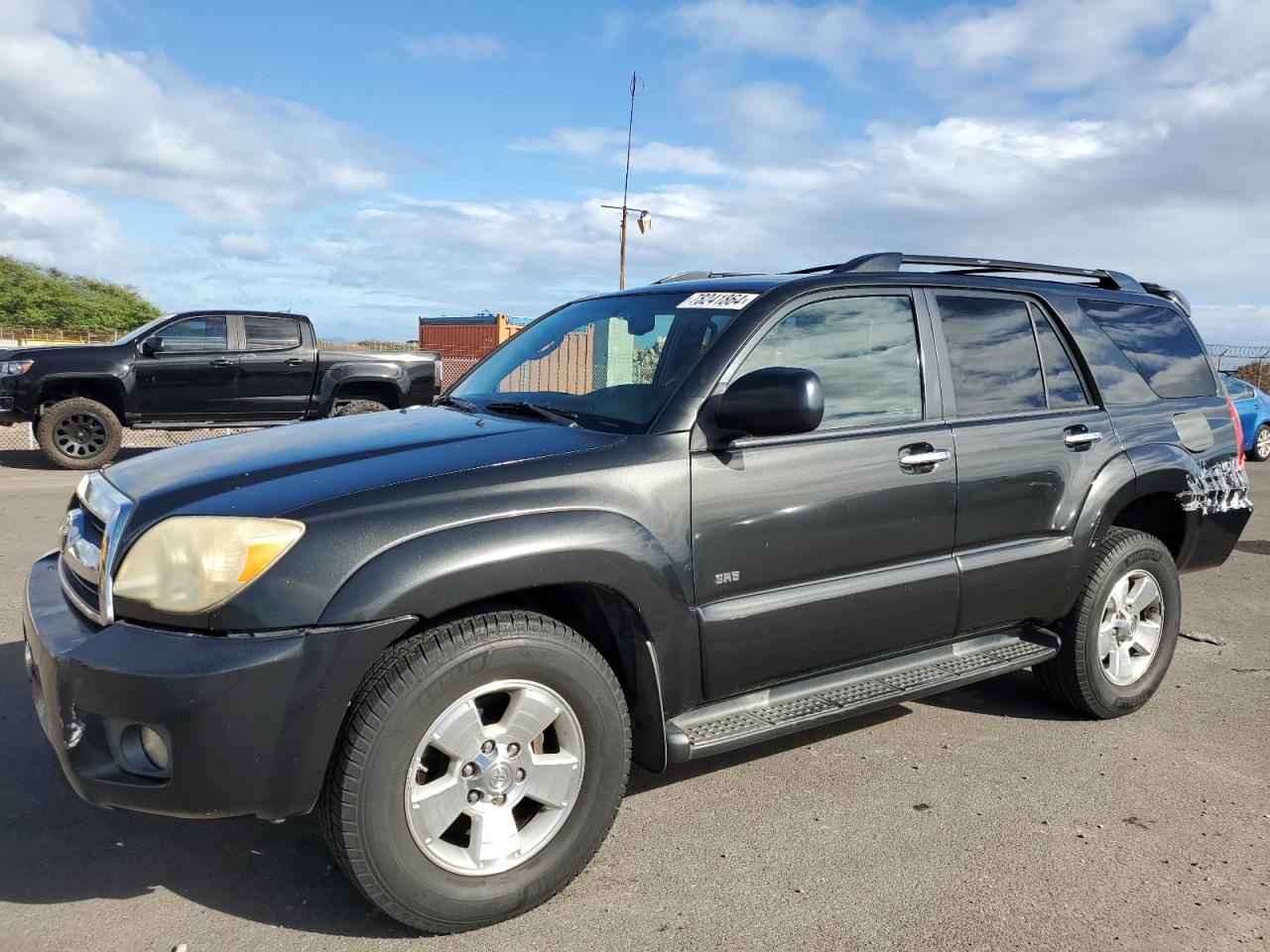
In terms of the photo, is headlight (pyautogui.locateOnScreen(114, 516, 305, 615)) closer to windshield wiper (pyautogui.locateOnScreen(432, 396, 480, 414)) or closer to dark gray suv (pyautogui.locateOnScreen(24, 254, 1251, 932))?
dark gray suv (pyautogui.locateOnScreen(24, 254, 1251, 932))

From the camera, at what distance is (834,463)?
3193 millimetres

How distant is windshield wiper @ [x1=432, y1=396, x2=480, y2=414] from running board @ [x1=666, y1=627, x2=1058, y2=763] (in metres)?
1.35

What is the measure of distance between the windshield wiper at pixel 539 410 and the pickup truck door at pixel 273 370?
30.2 ft

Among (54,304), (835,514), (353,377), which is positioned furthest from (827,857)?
(54,304)

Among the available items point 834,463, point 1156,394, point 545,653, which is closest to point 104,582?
point 545,653

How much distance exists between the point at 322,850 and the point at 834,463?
1973 mm

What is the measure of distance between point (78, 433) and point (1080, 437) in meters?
11.0

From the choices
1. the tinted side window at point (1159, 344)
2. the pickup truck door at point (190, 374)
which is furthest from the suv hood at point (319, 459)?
the pickup truck door at point (190, 374)

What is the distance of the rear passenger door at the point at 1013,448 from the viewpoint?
3594 millimetres

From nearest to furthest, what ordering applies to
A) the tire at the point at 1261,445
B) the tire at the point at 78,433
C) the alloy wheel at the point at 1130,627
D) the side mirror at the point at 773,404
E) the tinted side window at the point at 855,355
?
the side mirror at the point at 773,404 → the tinted side window at the point at 855,355 → the alloy wheel at the point at 1130,627 → the tire at the point at 78,433 → the tire at the point at 1261,445

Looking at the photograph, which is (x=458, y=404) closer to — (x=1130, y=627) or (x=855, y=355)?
(x=855, y=355)

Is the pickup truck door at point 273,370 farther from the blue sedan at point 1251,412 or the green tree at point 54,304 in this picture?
the green tree at point 54,304

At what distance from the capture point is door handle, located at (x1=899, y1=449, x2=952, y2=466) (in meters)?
3.35

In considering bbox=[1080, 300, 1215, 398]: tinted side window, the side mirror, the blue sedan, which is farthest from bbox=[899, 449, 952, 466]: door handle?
the blue sedan
